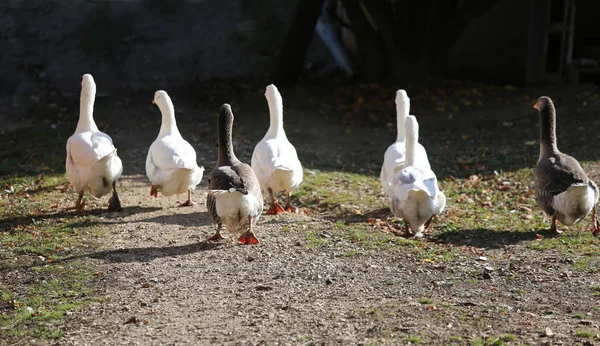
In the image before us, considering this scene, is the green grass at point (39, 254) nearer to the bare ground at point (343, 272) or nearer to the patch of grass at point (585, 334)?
the bare ground at point (343, 272)

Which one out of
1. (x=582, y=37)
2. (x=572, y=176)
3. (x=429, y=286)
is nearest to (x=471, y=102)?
(x=582, y=37)

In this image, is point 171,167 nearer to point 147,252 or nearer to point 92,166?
point 92,166

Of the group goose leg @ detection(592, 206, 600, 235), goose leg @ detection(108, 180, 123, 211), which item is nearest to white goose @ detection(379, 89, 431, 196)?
goose leg @ detection(592, 206, 600, 235)

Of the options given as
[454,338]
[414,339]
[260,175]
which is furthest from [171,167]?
[454,338]

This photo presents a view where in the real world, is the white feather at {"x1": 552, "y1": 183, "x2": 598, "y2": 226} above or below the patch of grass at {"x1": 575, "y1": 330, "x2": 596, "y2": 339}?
above

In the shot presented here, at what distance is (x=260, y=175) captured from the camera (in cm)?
975

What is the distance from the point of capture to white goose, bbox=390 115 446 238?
8.55 metres

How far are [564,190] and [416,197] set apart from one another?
1.75 metres

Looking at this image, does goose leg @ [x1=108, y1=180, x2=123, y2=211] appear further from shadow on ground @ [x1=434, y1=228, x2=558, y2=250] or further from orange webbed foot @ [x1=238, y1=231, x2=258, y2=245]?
shadow on ground @ [x1=434, y1=228, x2=558, y2=250]

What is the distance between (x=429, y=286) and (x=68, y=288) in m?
3.31

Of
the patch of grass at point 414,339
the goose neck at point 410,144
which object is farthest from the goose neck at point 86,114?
the patch of grass at point 414,339

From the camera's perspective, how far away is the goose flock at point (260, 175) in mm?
8344

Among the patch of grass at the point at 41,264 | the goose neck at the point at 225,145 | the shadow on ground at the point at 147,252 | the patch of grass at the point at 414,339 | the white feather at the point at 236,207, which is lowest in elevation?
the patch of grass at the point at 41,264

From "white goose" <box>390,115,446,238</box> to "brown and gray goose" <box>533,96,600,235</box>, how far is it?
1295 millimetres
